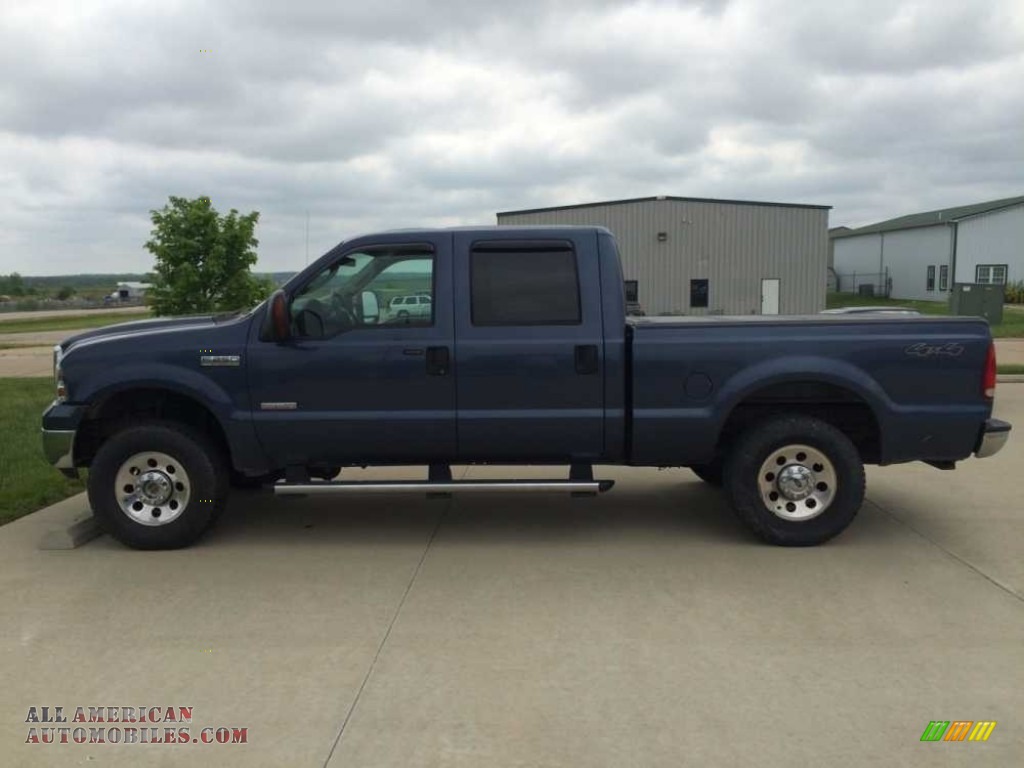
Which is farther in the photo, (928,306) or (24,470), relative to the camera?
(928,306)

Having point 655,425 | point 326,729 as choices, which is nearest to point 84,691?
point 326,729

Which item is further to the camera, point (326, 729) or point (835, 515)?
point (835, 515)

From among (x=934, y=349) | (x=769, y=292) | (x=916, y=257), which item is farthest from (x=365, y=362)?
(x=916, y=257)

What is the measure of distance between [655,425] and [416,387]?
61.7 inches

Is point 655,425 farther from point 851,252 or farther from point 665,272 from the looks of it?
point 851,252

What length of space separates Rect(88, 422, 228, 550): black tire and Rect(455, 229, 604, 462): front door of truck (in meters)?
1.70

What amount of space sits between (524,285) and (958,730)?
360cm

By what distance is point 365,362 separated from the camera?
5.96 meters

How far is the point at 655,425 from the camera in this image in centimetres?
599

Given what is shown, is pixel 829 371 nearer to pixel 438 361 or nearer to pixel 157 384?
pixel 438 361

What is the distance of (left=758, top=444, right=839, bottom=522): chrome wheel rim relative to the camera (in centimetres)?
600

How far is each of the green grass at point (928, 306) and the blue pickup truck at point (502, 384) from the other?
1644 cm

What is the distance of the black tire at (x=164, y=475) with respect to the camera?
600 cm

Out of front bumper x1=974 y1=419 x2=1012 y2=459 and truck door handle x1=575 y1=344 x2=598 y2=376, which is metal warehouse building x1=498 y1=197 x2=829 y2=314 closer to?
front bumper x1=974 y1=419 x2=1012 y2=459
